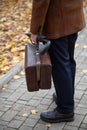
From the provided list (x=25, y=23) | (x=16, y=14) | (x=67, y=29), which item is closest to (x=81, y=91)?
(x=67, y=29)

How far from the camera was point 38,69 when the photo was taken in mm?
3482

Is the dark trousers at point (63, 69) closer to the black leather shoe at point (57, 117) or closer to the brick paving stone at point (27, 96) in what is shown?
the black leather shoe at point (57, 117)

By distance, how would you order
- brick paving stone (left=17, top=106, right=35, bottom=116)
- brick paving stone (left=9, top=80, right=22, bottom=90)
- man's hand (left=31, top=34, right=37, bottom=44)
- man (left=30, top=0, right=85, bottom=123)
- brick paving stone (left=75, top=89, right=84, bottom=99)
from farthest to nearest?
brick paving stone (left=9, top=80, right=22, bottom=90), brick paving stone (left=75, top=89, right=84, bottom=99), brick paving stone (left=17, top=106, right=35, bottom=116), man's hand (left=31, top=34, right=37, bottom=44), man (left=30, top=0, right=85, bottom=123)

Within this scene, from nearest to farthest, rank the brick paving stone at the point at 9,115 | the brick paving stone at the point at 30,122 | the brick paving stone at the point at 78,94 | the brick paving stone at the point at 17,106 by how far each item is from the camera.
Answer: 1. the brick paving stone at the point at 30,122
2. the brick paving stone at the point at 9,115
3. the brick paving stone at the point at 17,106
4. the brick paving stone at the point at 78,94

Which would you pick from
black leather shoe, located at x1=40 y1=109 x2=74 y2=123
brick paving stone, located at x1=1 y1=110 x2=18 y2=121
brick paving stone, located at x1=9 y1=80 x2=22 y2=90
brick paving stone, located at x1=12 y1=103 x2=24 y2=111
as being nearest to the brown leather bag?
black leather shoe, located at x1=40 y1=109 x2=74 y2=123

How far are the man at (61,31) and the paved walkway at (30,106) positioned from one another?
0.22 meters

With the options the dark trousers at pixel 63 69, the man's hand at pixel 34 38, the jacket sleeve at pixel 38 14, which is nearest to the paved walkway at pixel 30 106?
the dark trousers at pixel 63 69

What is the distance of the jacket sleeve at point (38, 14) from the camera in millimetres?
3350

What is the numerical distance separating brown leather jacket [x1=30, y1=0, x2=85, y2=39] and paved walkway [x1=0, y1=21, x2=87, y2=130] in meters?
1.08

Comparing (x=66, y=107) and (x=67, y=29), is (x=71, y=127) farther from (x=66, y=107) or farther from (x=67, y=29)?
(x=67, y=29)

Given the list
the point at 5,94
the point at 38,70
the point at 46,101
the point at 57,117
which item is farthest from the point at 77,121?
the point at 5,94

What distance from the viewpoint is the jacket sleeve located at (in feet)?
11.0

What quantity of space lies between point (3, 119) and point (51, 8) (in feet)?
4.97

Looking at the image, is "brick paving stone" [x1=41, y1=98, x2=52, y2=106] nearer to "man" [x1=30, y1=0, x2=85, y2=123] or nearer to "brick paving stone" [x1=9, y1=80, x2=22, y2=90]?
"man" [x1=30, y1=0, x2=85, y2=123]
